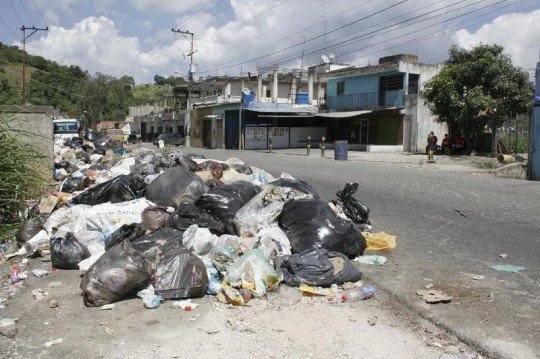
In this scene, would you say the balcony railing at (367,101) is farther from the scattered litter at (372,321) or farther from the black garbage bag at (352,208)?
the scattered litter at (372,321)

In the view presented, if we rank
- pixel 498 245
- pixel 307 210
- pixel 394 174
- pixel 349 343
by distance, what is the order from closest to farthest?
pixel 349 343 < pixel 307 210 < pixel 498 245 < pixel 394 174

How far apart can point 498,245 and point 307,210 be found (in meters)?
2.37

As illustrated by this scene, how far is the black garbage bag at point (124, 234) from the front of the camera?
497cm

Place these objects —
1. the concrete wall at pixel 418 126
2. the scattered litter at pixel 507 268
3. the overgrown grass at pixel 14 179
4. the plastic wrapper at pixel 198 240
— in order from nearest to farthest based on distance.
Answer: the scattered litter at pixel 507 268 → the plastic wrapper at pixel 198 240 → the overgrown grass at pixel 14 179 → the concrete wall at pixel 418 126

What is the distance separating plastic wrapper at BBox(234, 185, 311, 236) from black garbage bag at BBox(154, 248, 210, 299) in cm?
120

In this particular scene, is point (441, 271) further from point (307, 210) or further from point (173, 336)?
point (173, 336)

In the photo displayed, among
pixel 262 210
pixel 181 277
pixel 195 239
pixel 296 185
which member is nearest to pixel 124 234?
pixel 195 239

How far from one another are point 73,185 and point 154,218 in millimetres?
3611

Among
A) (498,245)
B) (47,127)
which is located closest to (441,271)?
(498,245)

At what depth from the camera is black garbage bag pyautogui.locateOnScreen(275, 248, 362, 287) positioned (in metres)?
4.20

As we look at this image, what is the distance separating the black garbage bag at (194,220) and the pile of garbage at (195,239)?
12 mm

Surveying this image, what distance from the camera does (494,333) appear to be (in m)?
3.31

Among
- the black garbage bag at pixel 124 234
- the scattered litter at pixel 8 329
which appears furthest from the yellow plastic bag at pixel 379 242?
the scattered litter at pixel 8 329

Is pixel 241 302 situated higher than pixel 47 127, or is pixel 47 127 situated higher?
pixel 47 127
